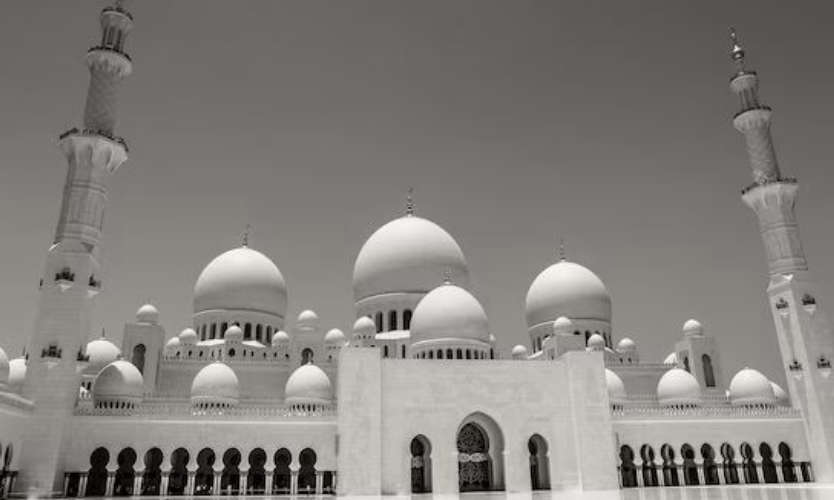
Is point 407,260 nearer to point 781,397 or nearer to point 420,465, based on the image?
point 420,465

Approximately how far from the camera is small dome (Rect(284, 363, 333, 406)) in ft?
80.9

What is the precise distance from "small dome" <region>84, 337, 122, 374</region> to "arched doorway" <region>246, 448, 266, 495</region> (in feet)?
26.8

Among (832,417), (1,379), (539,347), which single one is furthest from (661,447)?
(1,379)

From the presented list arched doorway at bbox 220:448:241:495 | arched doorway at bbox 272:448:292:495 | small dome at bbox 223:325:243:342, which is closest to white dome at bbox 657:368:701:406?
arched doorway at bbox 272:448:292:495

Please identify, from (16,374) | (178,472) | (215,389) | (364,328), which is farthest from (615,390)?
(16,374)

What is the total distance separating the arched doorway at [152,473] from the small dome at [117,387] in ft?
6.29

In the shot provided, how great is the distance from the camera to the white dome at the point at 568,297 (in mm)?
32438

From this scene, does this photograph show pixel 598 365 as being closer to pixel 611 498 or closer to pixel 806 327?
pixel 611 498

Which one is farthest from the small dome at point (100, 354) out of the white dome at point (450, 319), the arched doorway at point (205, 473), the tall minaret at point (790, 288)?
the tall minaret at point (790, 288)

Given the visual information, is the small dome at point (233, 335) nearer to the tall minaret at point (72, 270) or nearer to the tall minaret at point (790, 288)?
the tall minaret at point (72, 270)

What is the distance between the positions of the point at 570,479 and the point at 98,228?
18622 mm

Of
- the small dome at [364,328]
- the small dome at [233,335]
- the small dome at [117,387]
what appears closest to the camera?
the small dome at [117,387]

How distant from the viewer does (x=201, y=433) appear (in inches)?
865

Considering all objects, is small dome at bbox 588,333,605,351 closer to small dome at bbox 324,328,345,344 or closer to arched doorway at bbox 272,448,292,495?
small dome at bbox 324,328,345,344
